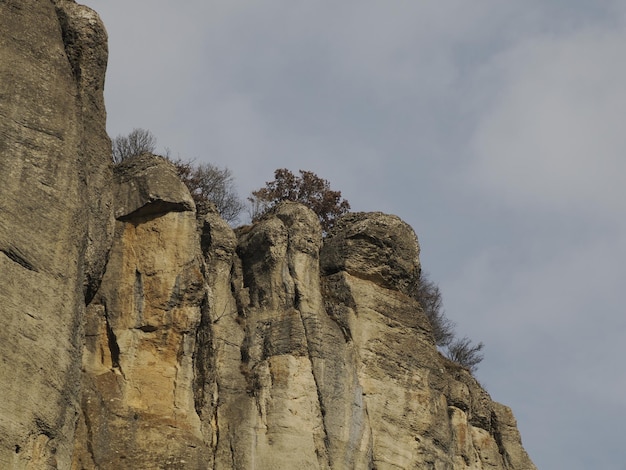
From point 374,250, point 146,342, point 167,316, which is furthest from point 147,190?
point 374,250

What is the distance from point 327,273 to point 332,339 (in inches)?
100

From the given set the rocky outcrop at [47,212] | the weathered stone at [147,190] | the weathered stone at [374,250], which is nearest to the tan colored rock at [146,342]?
the weathered stone at [147,190]

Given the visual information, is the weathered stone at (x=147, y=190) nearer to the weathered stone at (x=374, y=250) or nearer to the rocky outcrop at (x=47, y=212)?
the rocky outcrop at (x=47, y=212)

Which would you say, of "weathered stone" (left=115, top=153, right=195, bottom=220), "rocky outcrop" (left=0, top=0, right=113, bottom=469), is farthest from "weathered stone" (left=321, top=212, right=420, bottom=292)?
"rocky outcrop" (left=0, top=0, right=113, bottom=469)

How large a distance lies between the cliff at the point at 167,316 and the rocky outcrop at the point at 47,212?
3 cm

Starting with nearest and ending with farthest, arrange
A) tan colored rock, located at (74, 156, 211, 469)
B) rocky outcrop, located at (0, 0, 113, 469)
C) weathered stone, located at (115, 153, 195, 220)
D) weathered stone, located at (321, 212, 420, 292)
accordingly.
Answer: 1. rocky outcrop, located at (0, 0, 113, 469)
2. tan colored rock, located at (74, 156, 211, 469)
3. weathered stone, located at (115, 153, 195, 220)
4. weathered stone, located at (321, 212, 420, 292)

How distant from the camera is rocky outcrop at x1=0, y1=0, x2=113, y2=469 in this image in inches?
795

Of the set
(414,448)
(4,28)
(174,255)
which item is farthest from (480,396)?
(4,28)

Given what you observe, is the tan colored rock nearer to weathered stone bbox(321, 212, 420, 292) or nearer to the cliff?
the cliff

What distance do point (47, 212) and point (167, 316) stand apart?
14.4 feet

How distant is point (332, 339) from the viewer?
98.1ft

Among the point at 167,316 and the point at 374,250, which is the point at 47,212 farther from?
the point at 374,250

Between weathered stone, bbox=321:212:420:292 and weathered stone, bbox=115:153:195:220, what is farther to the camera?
weathered stone, bbox=321:212:420:292

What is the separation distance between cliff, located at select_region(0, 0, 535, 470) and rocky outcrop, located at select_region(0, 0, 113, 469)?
0.03 m
